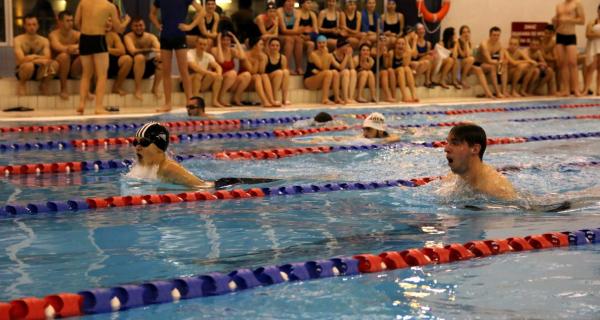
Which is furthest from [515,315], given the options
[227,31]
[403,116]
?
[227,31]

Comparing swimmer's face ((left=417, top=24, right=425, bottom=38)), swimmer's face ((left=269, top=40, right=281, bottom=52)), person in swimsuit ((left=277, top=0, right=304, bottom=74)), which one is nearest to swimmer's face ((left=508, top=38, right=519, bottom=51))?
swimmer's face ((left=417, top=24, right=425, bottom=38))

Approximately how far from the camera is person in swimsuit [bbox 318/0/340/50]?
15164mm

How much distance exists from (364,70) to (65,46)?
14.9 feet

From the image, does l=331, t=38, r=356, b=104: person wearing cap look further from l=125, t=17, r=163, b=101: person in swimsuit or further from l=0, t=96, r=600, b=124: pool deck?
l=125, t=17, r=163, b=101: person in swimsuit

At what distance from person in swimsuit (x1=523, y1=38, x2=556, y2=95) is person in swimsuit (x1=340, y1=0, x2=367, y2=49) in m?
3.27

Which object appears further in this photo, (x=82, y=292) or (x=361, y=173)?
(x=361, y=173)

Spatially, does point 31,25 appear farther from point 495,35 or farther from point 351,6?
point 495,35

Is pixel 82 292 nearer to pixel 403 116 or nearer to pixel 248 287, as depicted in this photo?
pixel 248 287

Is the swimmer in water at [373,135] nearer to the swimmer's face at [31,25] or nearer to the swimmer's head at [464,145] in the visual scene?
the swimmer's head at [464,145]

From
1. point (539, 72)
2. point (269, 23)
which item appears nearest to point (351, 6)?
point (269, 23)

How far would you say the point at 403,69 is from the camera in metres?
15.5

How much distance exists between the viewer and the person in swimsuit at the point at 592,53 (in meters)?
16.7

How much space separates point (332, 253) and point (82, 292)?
1.39 metres

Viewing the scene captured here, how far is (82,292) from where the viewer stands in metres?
3.81
